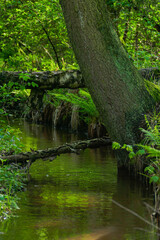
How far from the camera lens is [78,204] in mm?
5719

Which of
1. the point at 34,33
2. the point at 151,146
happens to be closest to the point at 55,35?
the point at 34,33

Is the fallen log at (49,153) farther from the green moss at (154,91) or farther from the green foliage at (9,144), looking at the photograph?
the green moss at (154,91)

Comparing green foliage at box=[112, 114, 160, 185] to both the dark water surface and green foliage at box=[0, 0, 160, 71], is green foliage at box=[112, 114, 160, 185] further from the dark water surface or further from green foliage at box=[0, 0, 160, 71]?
green foliage at box=[0, 0, 160, 71]

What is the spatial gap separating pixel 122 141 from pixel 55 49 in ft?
40.9

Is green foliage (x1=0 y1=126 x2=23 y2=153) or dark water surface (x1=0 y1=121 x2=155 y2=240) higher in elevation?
green foliage (x1=0 y1=126 x2=23 y2=153)

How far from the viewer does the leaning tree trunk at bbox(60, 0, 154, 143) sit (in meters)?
7.26

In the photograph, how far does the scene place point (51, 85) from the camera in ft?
35.4

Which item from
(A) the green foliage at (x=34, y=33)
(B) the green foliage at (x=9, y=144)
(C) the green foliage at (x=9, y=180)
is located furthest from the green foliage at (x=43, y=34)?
(C) the green foliage at (x=9, y=180)

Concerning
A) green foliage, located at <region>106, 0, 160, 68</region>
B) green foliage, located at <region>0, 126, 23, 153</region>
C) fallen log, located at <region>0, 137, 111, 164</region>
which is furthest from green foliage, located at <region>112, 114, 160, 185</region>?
green foliage, located at <region>106, 0, 160, 68</region>

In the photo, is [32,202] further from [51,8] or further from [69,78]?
[51,8]

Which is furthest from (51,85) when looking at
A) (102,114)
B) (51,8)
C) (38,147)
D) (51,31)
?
(51,31)

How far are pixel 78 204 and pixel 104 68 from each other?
253cm

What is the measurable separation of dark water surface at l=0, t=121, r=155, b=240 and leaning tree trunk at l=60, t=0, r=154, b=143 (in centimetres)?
98

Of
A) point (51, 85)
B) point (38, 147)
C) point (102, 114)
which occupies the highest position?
point (51, 85)
